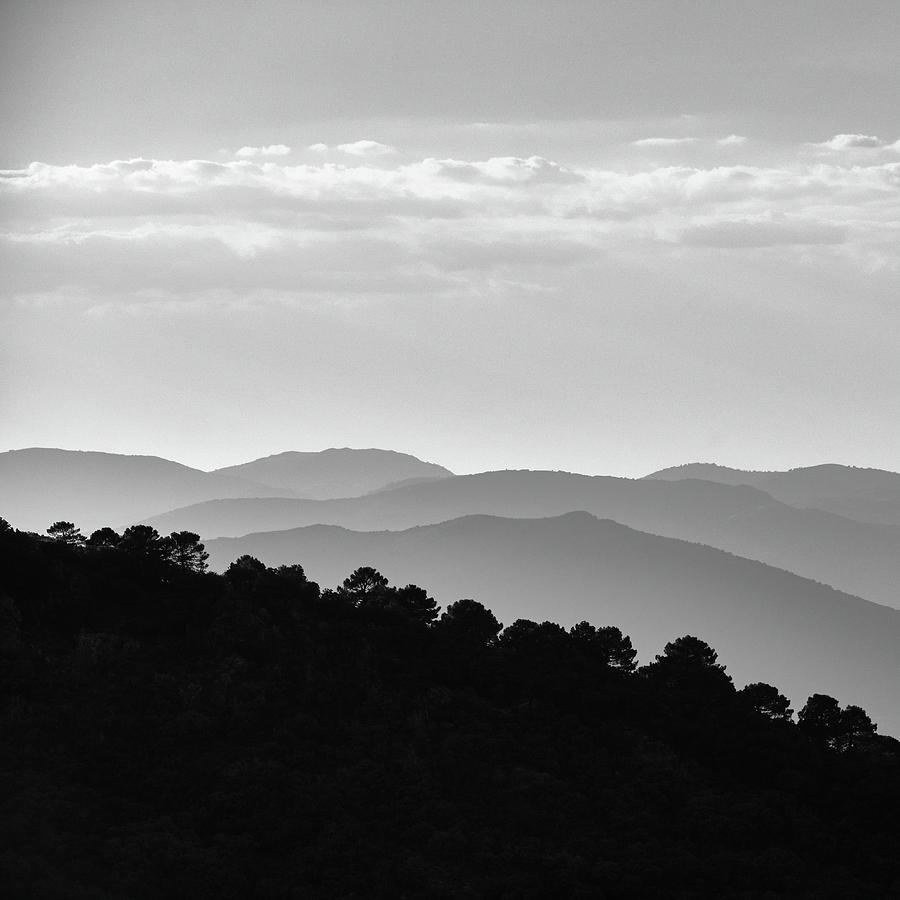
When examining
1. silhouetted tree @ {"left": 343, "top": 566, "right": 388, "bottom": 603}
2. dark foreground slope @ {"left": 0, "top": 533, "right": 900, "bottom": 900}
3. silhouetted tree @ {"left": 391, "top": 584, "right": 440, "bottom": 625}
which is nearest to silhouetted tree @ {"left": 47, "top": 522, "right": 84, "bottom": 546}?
dark foreground slope @ {"left": 0, "top": 533, "right": 900, "bottom": 900}

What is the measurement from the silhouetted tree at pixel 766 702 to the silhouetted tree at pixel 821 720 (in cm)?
145

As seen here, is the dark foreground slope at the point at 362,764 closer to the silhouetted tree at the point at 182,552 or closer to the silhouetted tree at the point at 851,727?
the silhouetted tree at the point at 851,727

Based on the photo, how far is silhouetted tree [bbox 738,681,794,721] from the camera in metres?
97.5

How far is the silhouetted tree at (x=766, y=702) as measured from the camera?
9750 centimetres

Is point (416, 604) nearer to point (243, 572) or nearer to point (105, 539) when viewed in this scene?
point (243, 572)

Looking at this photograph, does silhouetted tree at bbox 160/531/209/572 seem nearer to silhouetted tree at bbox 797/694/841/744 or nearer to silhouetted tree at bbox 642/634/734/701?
silhouetted tree at bbox 642/634/734/701

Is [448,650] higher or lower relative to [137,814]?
higher

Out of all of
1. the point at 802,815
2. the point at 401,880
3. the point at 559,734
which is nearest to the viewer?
the point at 401,880

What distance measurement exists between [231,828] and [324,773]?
7.81m

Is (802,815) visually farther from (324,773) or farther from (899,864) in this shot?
(324,773)

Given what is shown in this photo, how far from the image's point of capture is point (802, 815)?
74062 mm

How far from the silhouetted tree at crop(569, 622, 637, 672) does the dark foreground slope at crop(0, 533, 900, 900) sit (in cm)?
232

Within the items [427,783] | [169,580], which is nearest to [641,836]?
[427,783]

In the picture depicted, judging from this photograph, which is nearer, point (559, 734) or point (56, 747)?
point (56, 747)
